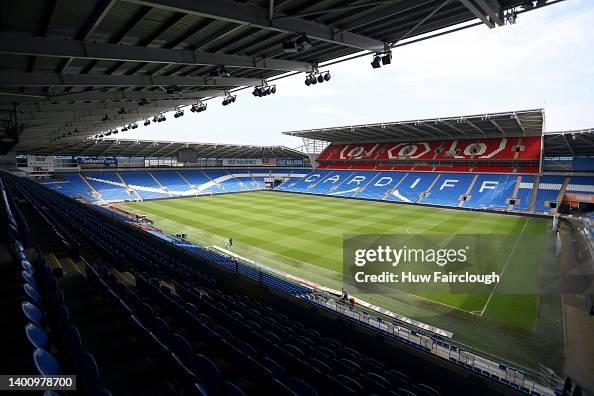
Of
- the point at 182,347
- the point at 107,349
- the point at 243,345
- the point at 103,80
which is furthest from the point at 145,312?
the point at 103,80

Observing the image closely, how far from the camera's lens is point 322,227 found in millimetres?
25125

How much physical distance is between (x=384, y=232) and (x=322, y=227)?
198 inches

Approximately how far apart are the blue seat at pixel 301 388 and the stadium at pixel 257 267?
21 mm

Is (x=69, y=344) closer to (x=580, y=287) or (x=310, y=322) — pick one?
(x=310, y=322)

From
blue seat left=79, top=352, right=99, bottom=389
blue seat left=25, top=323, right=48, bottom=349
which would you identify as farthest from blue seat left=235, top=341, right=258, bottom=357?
blue seat left=25, top=323, right=48, bottom=349

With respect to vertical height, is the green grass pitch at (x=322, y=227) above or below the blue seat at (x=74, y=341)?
below

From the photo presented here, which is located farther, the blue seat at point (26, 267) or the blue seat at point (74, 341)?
the blue seat at point (26, 267)

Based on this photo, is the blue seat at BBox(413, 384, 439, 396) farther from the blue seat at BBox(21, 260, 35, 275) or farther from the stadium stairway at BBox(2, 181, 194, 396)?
the blue seat at BBox(21, 260, 35, 275)

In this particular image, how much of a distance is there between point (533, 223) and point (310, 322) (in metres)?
28.0
